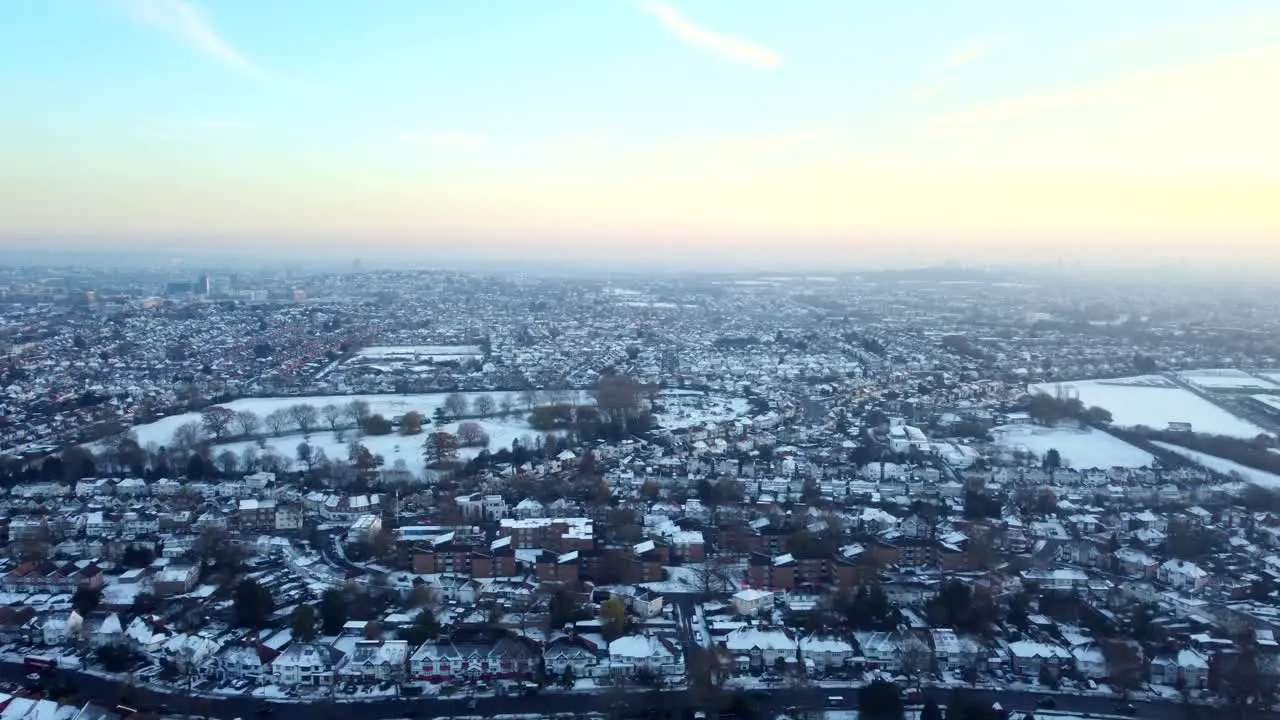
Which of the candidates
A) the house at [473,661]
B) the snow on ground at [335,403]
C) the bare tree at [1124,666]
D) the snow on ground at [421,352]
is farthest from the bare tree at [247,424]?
the bare tree at [1124,666]

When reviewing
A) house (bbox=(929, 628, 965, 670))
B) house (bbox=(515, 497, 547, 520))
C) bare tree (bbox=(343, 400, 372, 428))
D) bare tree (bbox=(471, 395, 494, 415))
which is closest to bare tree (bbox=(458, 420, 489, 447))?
bare tree (bbox=(343, 400, 372, 428))

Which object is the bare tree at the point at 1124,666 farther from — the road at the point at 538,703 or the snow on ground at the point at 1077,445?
the snow on ground at the point at 1077,445

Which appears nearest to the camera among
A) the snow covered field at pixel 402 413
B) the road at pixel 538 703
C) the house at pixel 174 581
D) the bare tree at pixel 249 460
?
the road at pixel 538 703

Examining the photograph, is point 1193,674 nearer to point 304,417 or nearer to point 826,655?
point 826,655

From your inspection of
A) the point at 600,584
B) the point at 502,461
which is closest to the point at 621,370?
the point at 502,461

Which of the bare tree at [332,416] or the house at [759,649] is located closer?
the house at [759,649]
